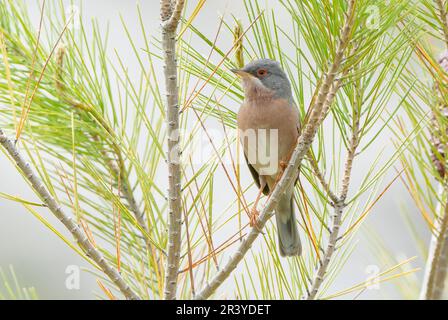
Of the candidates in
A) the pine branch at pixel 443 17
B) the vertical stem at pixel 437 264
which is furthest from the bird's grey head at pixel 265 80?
the vertical stem at pixel 437 264

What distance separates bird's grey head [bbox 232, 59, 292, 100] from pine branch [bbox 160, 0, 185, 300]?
3.31 ft

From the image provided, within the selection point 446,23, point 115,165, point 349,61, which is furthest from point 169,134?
point 446,23

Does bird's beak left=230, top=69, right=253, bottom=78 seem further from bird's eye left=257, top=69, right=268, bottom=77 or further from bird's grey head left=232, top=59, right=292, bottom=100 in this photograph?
bird's eye left=257, top=69, right=268, bottom=77

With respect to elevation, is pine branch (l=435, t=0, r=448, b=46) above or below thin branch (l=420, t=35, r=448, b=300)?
above

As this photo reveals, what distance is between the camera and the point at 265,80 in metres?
2.79

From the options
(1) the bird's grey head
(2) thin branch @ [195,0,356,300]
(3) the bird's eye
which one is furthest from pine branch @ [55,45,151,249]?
(3) the bird's eye

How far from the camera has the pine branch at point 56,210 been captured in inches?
52.2

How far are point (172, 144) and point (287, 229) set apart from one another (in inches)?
71.3

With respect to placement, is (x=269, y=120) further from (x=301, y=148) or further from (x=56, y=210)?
(x=56, y=210)

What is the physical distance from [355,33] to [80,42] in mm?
1038

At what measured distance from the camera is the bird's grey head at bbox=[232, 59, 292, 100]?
8.32ft

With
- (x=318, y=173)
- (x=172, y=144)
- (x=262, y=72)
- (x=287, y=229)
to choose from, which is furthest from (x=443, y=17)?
(x=287, y=229)

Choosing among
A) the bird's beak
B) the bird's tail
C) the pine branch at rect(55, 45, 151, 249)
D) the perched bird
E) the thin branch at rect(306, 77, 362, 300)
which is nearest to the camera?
the thin branch at rect(306, 77, 362, 300)

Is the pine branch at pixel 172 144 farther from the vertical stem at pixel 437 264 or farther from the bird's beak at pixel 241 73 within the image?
the vertical stem at pixel 437 264
